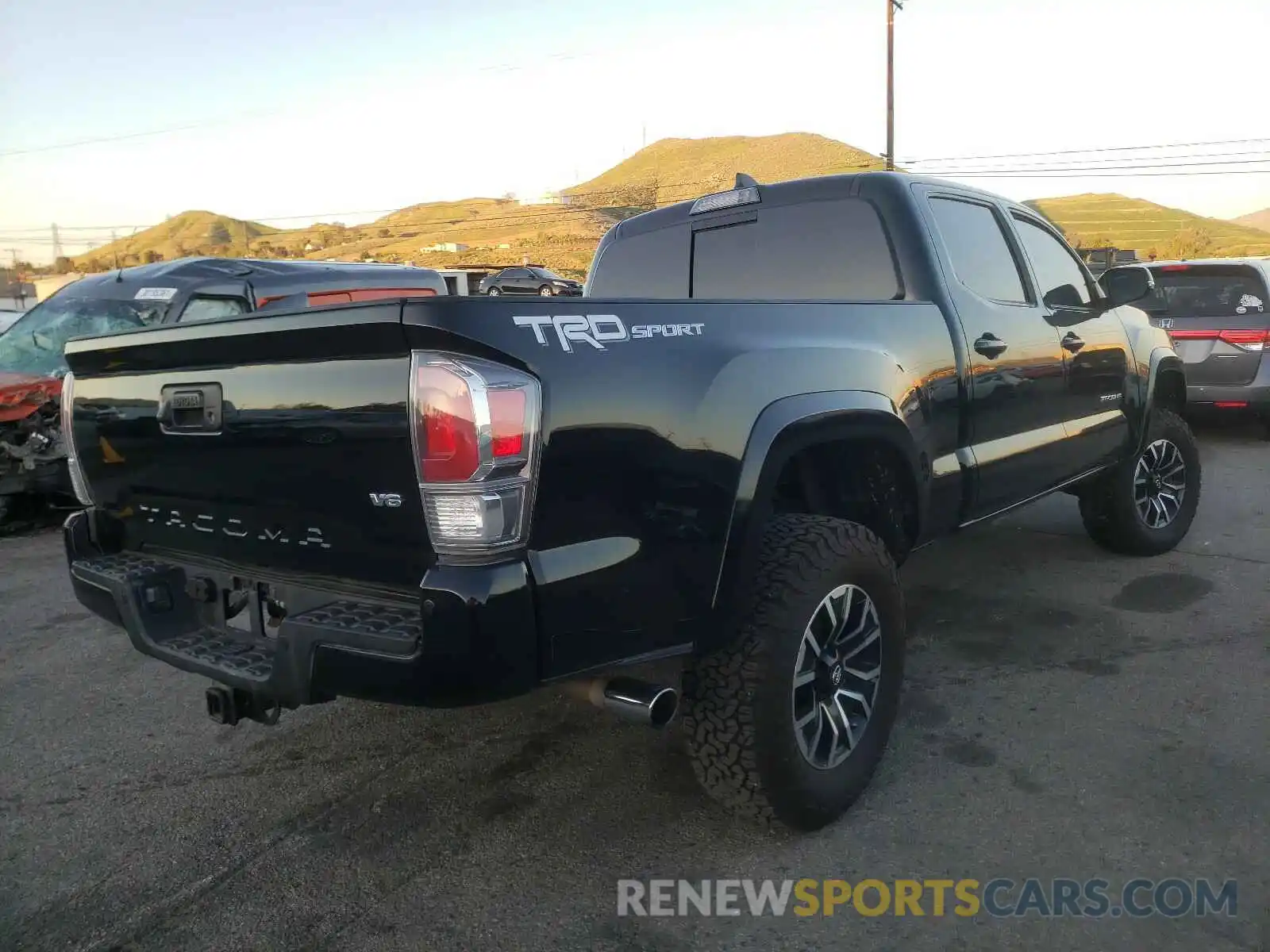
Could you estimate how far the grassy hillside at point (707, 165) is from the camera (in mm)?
90500

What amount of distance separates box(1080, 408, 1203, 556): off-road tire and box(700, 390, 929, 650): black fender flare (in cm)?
281

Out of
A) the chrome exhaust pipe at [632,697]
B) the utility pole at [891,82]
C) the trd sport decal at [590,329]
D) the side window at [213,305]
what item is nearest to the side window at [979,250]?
the trd sport decal at [590,329]

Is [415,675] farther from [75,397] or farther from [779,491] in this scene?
[75,397]

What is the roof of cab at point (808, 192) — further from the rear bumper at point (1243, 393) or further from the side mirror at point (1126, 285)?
the rear bumper at point (1243, 393)

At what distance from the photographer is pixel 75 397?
9.89 feet

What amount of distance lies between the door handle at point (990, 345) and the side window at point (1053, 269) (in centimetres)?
69

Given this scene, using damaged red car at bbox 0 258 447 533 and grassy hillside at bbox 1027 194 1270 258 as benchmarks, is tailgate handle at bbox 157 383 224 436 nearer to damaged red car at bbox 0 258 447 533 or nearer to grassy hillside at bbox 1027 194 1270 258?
damaged red car at bbox 0 258 447 533

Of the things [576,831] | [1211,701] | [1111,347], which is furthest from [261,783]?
[1111,347]

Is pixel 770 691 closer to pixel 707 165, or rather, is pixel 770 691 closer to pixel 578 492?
pixel 578 492

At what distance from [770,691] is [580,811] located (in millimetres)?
837

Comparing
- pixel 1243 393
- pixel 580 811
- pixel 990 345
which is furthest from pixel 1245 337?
pixel 580 811

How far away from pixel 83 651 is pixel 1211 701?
4.98m

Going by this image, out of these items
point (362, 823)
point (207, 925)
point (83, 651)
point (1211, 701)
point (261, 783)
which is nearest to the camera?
point (207, 925)

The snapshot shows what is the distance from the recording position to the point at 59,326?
7.54 meters
